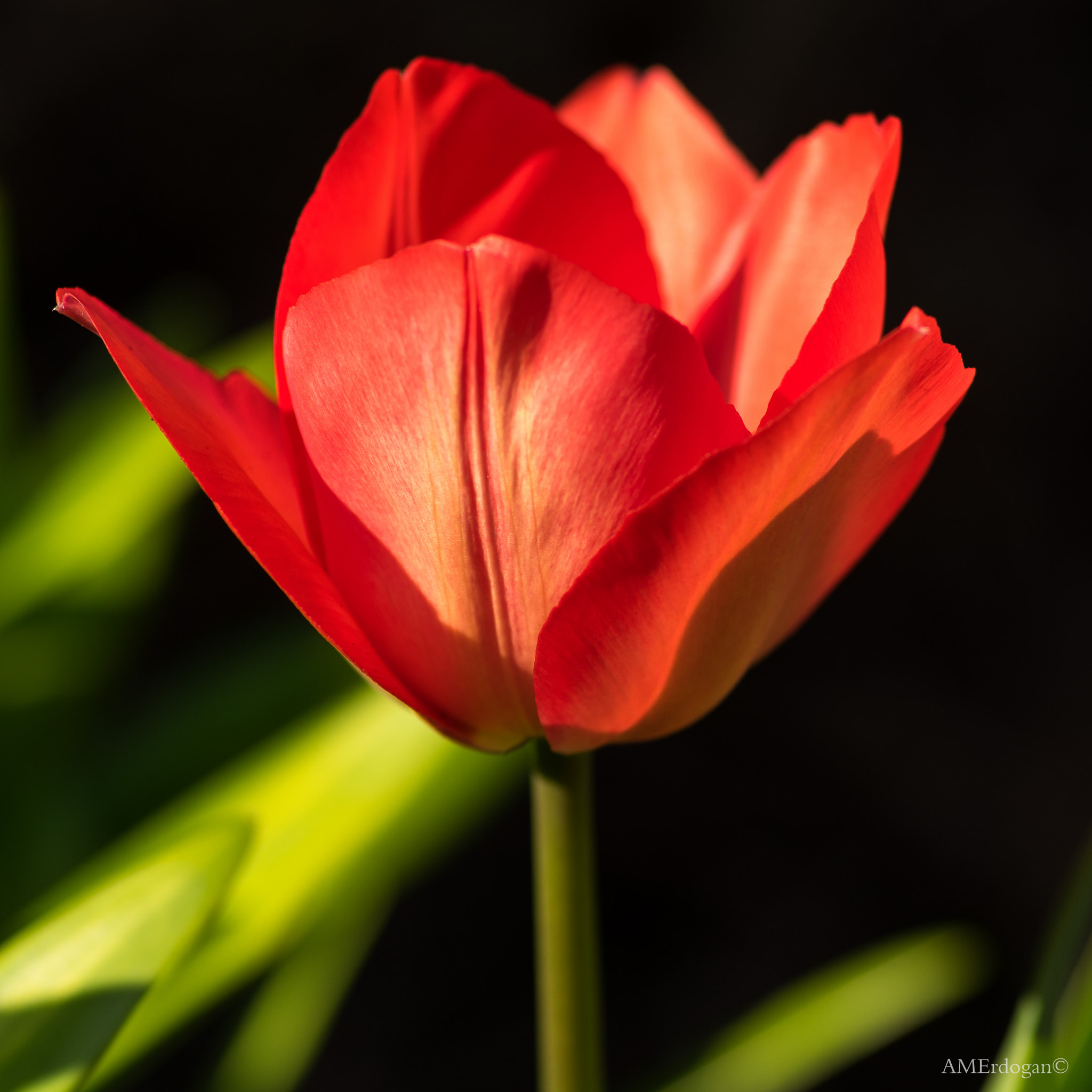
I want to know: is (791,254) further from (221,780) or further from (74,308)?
(221,780)

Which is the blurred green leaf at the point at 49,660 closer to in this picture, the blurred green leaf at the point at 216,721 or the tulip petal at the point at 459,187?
the blurred green leaf at the point at 216,721

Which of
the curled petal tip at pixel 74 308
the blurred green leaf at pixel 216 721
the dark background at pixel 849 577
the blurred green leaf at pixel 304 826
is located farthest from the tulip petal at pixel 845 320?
the dark background at pixel 849 577

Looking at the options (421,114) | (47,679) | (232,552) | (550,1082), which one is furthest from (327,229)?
(232,552)

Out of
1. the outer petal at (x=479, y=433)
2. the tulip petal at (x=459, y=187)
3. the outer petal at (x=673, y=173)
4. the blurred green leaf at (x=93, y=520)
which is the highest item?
the blurred green leaf at (x=93, y=520)

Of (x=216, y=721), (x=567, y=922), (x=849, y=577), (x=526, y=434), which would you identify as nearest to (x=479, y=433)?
(x=526, y=434)

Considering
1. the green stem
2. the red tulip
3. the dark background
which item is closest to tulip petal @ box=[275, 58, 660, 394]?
the red tulip
